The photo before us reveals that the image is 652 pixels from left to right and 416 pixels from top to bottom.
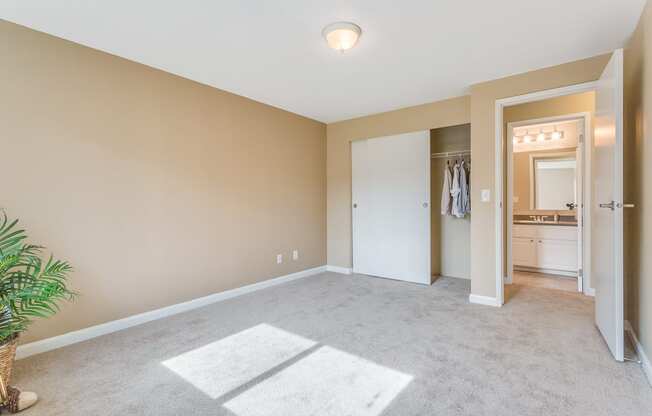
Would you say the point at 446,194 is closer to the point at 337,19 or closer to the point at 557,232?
the point at 557,232

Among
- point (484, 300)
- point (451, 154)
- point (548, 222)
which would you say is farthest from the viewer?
point (548, 222)

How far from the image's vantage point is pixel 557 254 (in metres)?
4.55

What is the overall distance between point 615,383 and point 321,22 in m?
2.96

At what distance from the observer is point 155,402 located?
167cm

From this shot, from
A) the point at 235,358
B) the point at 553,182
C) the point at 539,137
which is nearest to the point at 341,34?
the point at 235,358

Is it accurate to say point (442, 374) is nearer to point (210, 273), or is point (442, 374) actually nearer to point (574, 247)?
point (210, 273)

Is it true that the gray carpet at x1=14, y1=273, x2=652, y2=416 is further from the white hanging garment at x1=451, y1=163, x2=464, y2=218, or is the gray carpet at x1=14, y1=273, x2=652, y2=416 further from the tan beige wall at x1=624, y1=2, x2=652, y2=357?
the white hanging garment at x1=451, y1=163, x2=464, y2=218

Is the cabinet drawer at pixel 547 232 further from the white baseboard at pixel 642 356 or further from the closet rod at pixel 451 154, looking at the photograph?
the white baseboard at pixel 642 356

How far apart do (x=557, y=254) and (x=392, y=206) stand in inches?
103

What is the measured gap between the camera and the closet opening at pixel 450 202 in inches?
160

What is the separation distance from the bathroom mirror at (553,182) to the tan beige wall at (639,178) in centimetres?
256

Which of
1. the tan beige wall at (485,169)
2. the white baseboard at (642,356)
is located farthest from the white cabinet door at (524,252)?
the white baseboard at (642,356)

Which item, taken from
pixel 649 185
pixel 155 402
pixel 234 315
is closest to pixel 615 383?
pixel 649 185

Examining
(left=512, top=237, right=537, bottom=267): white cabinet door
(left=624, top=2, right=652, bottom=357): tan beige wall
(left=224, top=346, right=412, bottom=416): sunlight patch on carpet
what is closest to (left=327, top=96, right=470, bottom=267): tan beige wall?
(left=624, top=2, right=652, bottom=357): tan beige wall
